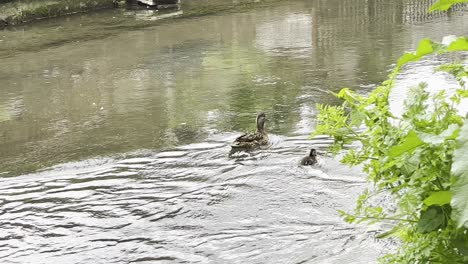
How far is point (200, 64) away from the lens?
12.2 metres

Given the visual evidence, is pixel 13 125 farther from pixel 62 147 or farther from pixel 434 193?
pixel 434 193

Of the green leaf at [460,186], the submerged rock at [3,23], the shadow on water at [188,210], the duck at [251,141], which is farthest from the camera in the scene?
the submerged rock at [3,23]

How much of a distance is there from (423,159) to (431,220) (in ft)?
0.63

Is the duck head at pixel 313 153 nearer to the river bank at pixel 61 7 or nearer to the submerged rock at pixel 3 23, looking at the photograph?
the river bank at pixel 61 7

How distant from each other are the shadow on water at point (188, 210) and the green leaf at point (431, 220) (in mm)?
2964

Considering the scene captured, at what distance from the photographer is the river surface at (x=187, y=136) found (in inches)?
223

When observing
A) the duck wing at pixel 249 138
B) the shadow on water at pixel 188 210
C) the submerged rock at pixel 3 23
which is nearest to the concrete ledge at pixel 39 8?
the submerged rock at pixel 3 23

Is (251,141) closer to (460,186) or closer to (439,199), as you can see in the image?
(439,199)

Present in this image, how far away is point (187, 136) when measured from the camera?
835 cm

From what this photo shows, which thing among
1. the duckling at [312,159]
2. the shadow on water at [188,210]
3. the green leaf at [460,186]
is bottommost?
the shadow on water at [188,210]

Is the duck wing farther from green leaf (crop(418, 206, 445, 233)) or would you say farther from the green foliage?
green leaf (crop(418, 206, 445, 233))

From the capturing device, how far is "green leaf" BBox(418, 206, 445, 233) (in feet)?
6.83

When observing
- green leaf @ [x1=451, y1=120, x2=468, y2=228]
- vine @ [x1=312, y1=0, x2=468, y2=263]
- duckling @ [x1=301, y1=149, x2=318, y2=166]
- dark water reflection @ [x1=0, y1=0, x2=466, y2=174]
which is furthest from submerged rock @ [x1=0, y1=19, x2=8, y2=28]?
green leaf @ [x1=451, y1=120, x2=468, y2=228]

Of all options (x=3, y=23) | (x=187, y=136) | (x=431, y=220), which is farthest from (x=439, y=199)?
(x=3, y=23)
